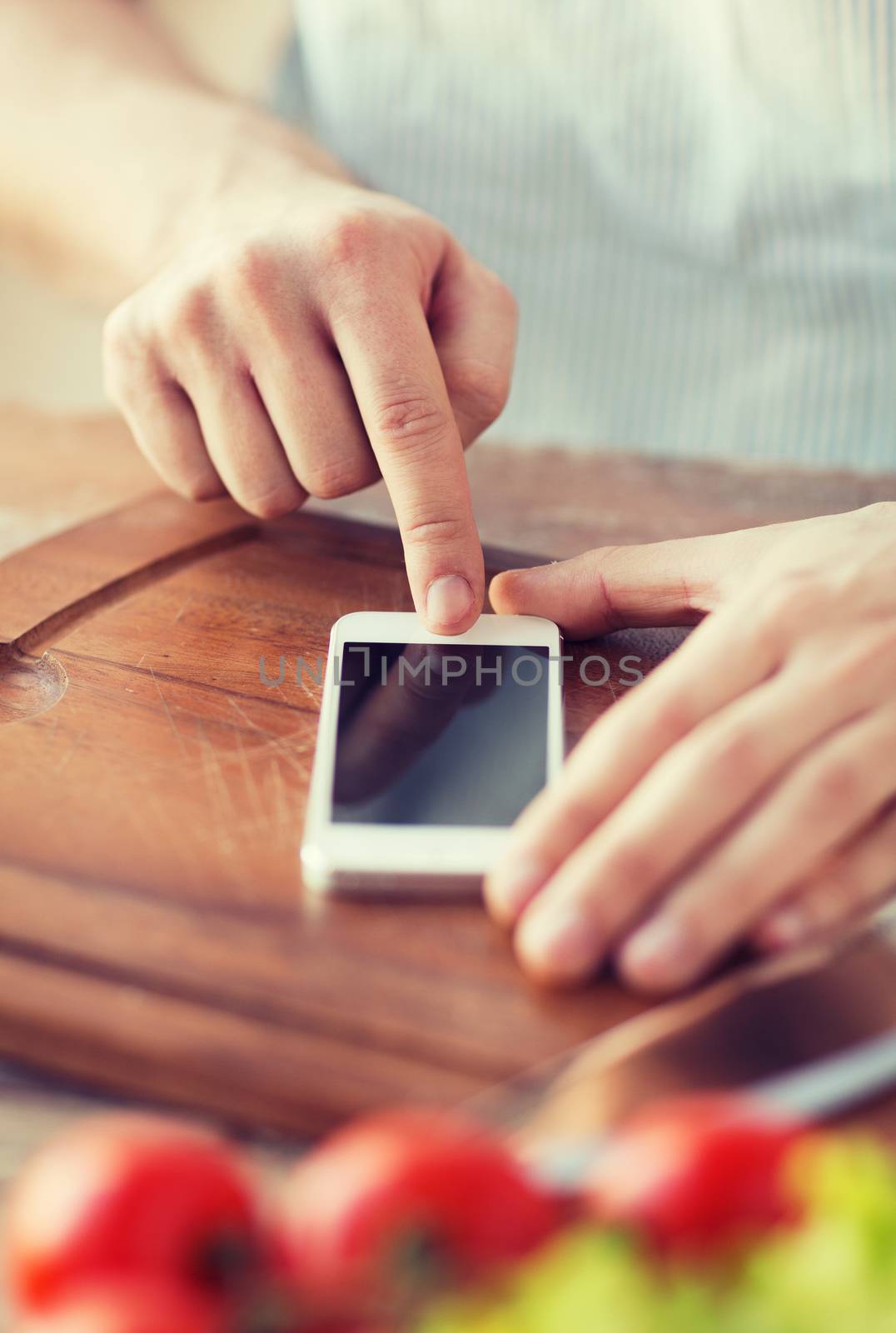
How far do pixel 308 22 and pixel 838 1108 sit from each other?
1.19 meters

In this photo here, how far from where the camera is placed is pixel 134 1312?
239mm

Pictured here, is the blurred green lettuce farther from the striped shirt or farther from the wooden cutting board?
the striped shirt

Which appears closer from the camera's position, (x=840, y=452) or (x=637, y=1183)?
(x=637, y=1183)

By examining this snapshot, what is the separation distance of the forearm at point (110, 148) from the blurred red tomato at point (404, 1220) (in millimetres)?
806

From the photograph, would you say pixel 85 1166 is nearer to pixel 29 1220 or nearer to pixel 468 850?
pixel 29 1220

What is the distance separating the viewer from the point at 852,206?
41.3 inches

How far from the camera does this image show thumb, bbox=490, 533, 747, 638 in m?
0.65

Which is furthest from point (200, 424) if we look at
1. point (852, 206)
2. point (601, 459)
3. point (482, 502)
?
point (852, 206)

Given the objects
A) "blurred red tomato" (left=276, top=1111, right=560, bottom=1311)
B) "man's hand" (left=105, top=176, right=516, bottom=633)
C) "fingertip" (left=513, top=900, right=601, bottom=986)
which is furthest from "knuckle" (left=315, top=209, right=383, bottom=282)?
"blurred red tomato" (left=276, top=1111, right=560, bottom=1311)

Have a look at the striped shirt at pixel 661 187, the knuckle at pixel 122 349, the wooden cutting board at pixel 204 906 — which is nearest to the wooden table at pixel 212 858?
the wooden cutting board at pixel 204 906

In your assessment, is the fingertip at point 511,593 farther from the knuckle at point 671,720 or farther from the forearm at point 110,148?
the forearm at point 110,148

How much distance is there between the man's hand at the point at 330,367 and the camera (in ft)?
2.16

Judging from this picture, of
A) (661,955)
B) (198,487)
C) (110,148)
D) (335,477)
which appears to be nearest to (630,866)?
(661,955)

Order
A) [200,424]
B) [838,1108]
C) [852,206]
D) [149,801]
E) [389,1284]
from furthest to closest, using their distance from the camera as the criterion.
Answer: [852,206] → [200,424] → [149,801] → [838,1108] → [389,1284]
